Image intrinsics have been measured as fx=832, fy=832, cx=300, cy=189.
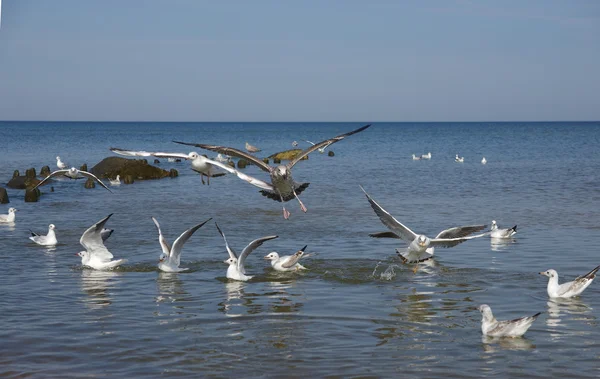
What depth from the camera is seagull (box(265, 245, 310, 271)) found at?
1877 cm

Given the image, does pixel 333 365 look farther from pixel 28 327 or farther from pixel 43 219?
pixel 43 219

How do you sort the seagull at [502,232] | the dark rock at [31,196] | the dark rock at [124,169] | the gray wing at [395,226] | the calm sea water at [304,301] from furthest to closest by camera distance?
the dark rock at [124,169], the dark rock at [31,196], the seagull at [502,232], the gray wing at [395,226], the calm sea water at [304,301]

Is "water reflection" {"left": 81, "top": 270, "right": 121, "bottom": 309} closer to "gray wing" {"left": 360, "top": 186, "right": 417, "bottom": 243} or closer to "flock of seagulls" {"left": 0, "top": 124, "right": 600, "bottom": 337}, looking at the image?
"flock of seagulls" {"left": 0, "top": 124, "right": 600, "bottom": 337}

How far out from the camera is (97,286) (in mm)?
17484

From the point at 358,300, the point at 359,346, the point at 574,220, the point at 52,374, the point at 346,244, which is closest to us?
the point at 52,374

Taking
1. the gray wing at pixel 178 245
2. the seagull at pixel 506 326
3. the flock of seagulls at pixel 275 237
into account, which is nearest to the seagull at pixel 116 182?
the flock of seagulls at pixel 275 237

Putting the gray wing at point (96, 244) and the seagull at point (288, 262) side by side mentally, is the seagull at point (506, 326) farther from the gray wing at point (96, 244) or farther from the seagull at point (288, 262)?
the gray wing at point (96, 244)

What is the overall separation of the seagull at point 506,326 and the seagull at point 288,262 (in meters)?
6.13

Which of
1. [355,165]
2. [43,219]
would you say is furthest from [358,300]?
[355,165]

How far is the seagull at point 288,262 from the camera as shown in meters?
18.8

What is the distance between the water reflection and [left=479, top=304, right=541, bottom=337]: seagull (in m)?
7.05

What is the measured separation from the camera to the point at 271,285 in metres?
17.7

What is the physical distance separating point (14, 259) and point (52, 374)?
33.0ft

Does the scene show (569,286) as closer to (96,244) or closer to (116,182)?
(96,244)
